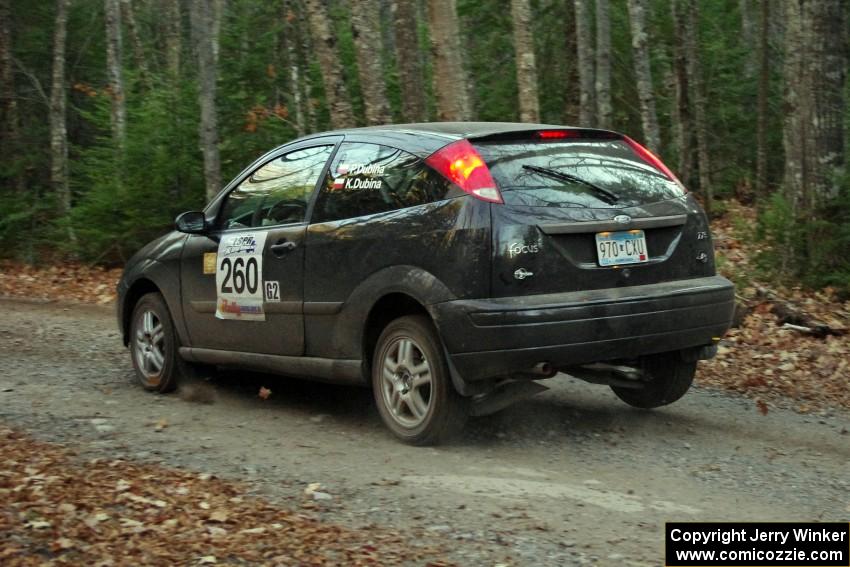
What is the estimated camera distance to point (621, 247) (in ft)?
19.6

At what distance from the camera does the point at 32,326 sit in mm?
11875

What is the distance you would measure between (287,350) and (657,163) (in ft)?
8.91

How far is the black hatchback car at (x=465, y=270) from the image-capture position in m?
5.73

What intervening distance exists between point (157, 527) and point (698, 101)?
1796cm

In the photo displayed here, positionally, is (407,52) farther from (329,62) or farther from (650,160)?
(650,160)

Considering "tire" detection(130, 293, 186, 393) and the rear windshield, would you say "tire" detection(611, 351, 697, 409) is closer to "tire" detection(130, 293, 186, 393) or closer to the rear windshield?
the rear windshield

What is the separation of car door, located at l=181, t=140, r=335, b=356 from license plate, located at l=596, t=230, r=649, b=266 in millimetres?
2003

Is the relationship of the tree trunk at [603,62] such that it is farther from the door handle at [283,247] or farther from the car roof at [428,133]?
A: the door handle at [283,247]

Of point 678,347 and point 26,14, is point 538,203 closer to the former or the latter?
point 678,347

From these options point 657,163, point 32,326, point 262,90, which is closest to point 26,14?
point 262,90

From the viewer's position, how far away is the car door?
6.95 m

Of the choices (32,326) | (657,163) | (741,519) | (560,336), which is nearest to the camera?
(741,519)

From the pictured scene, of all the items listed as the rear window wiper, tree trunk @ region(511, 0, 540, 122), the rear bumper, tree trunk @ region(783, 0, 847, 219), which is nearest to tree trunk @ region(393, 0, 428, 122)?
tree trunk @ region(511, 0, 540, 122)

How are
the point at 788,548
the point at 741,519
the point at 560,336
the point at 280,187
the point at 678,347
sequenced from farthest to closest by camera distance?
the point at 280,187 < the point at 678,347 < the point at 560,336 < the point at 741,519 < the point at 788,548
